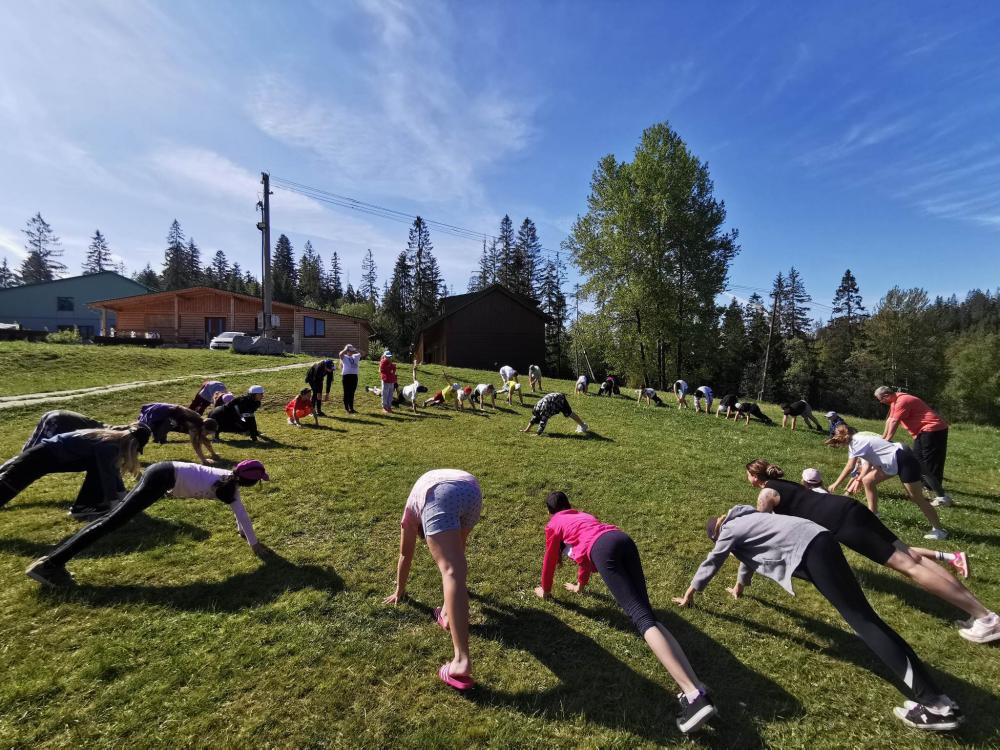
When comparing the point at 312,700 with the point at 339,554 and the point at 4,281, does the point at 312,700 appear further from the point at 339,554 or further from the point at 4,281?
the point at 4,281

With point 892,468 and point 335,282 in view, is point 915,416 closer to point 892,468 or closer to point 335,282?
point 892,468

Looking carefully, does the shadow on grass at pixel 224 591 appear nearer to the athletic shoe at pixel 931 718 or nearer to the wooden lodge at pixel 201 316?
the athletic shoe at pixel 931 718

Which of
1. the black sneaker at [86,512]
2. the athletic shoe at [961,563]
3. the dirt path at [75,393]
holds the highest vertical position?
the dirt path at [75,393]

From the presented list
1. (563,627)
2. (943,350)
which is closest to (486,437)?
(563,627)

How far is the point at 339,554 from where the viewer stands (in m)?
5.49

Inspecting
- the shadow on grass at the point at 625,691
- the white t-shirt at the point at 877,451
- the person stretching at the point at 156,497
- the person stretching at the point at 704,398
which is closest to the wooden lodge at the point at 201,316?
the person stretching at the point at 704,398

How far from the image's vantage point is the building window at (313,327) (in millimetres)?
34594

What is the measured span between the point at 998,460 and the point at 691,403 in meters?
9.75

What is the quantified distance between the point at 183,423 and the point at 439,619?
22.6ft

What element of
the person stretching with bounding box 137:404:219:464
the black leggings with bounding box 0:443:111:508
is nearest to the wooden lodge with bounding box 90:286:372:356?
the person stretching with bounding box 137:404:219:464

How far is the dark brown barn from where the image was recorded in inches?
1473

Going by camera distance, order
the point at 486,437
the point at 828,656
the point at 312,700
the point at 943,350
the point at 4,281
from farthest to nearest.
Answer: the point at 4,281
the point at 943,350
the point at 486,437
the point at 828,656
the point at 312,700

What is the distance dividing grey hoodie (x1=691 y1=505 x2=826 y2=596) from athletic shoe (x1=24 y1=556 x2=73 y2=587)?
643cm

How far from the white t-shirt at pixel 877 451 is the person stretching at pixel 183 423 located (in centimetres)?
1109
